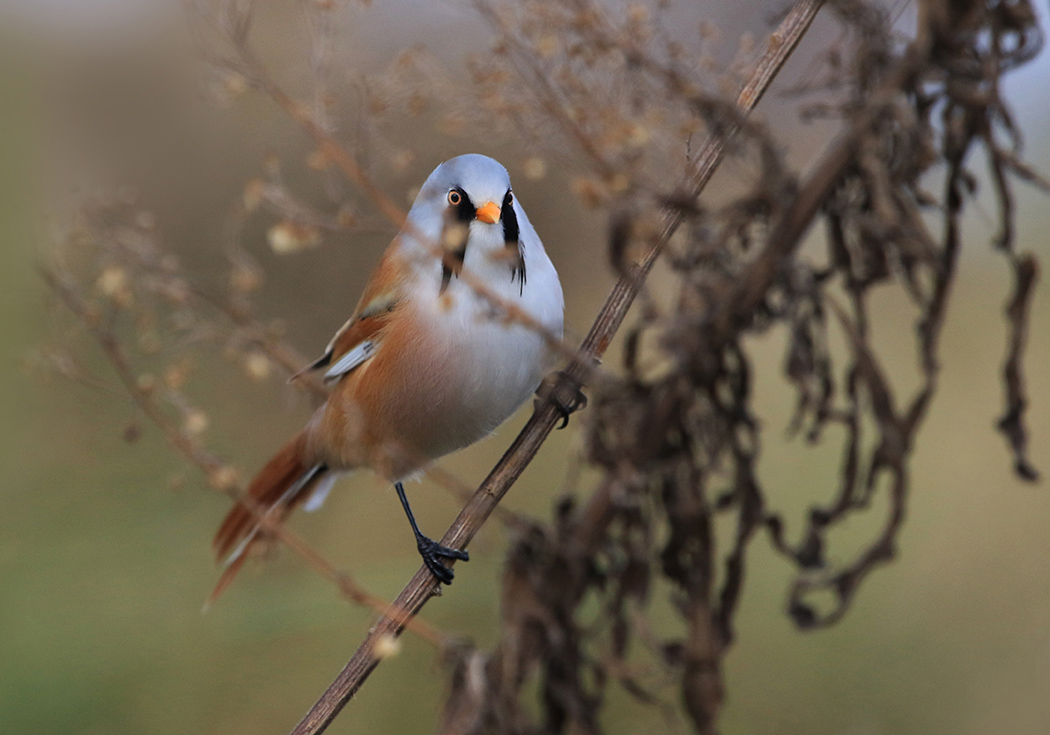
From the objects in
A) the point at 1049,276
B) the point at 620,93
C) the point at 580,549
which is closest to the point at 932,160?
the point at 620,93

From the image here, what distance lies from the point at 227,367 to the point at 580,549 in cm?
323

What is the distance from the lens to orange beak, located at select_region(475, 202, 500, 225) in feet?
6.28

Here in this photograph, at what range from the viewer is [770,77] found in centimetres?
151

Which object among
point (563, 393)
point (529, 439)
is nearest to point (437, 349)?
point (563, 393)

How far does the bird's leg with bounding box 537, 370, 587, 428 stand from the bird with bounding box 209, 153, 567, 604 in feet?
0.15

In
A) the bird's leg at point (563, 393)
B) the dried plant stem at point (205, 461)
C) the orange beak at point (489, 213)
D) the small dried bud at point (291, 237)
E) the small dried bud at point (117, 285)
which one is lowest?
the dried plant stem at point (205, 461)

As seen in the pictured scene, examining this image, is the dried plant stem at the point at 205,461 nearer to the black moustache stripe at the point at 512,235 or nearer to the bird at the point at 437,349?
the bird at the point at 437,349

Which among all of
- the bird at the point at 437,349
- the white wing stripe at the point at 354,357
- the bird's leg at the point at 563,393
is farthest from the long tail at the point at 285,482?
the bird's leg at the point at 563,393

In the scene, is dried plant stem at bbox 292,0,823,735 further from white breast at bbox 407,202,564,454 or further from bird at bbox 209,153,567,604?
white breast at bbox 407,202,564,454

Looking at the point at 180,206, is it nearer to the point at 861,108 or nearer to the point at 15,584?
the point at 15,584

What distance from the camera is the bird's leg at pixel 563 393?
1778 mm

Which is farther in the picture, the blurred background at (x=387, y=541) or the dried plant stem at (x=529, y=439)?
the blurred background at (x=387, y=541)

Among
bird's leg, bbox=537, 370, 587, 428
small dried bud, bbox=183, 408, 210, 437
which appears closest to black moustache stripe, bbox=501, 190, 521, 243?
bird's leg, bbox=537, 370, 587, 428

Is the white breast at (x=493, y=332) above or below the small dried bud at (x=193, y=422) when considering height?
above
